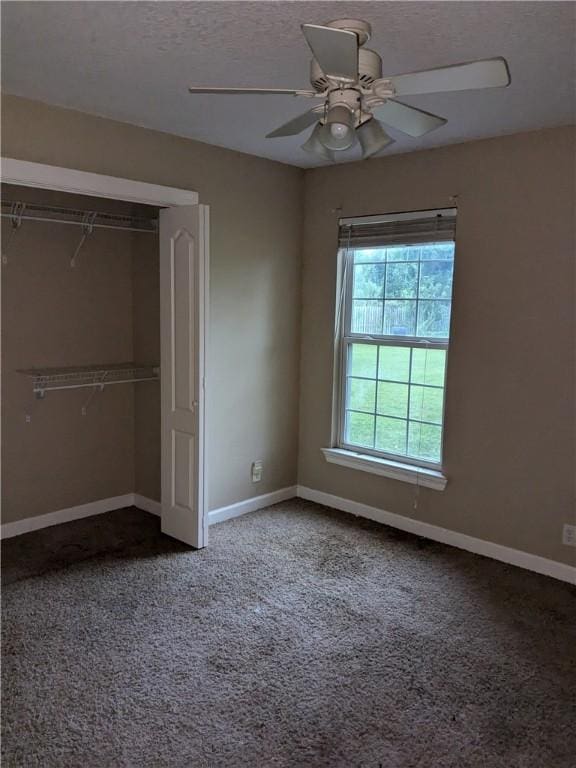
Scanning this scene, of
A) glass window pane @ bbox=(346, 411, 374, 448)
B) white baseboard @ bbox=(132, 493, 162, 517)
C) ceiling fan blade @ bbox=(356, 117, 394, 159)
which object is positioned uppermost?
ceiling fan blade @ bbox=(356, 117, 394, 159)

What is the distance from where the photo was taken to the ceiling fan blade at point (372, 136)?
2135 mm

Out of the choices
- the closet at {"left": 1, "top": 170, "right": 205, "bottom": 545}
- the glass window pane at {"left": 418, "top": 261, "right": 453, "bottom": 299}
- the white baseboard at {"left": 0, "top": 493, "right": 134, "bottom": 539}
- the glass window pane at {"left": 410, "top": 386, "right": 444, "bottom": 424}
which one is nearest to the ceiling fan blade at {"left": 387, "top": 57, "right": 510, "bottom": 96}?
the closet at {"left": 1, "top": 170, "right": 205, "bottom": 545}

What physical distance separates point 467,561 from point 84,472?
2616mm

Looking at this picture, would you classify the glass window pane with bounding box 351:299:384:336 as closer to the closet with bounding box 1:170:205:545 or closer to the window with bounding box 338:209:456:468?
the window with bounding box 338:209:456:468

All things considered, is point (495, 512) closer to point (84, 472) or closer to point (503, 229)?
point (503, 229)

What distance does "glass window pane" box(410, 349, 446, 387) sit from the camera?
389 cm

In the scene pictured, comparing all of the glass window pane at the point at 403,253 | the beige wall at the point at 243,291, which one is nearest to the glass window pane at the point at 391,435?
the beige wall at the point at 243,291

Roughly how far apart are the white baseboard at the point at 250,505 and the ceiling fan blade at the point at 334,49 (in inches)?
120

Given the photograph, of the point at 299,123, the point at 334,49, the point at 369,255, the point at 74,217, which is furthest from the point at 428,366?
the point at 334,49

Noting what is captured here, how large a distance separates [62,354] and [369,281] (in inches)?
83.9

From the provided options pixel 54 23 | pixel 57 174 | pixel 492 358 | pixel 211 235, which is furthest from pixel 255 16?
pixel 492 358

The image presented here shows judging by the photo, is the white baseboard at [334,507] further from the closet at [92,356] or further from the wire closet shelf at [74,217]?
the wire closet shelf at [74,217]

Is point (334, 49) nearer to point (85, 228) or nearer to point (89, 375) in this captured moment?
point (85, 228)

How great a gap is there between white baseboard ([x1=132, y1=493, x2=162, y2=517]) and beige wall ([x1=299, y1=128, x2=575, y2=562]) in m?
1.66
